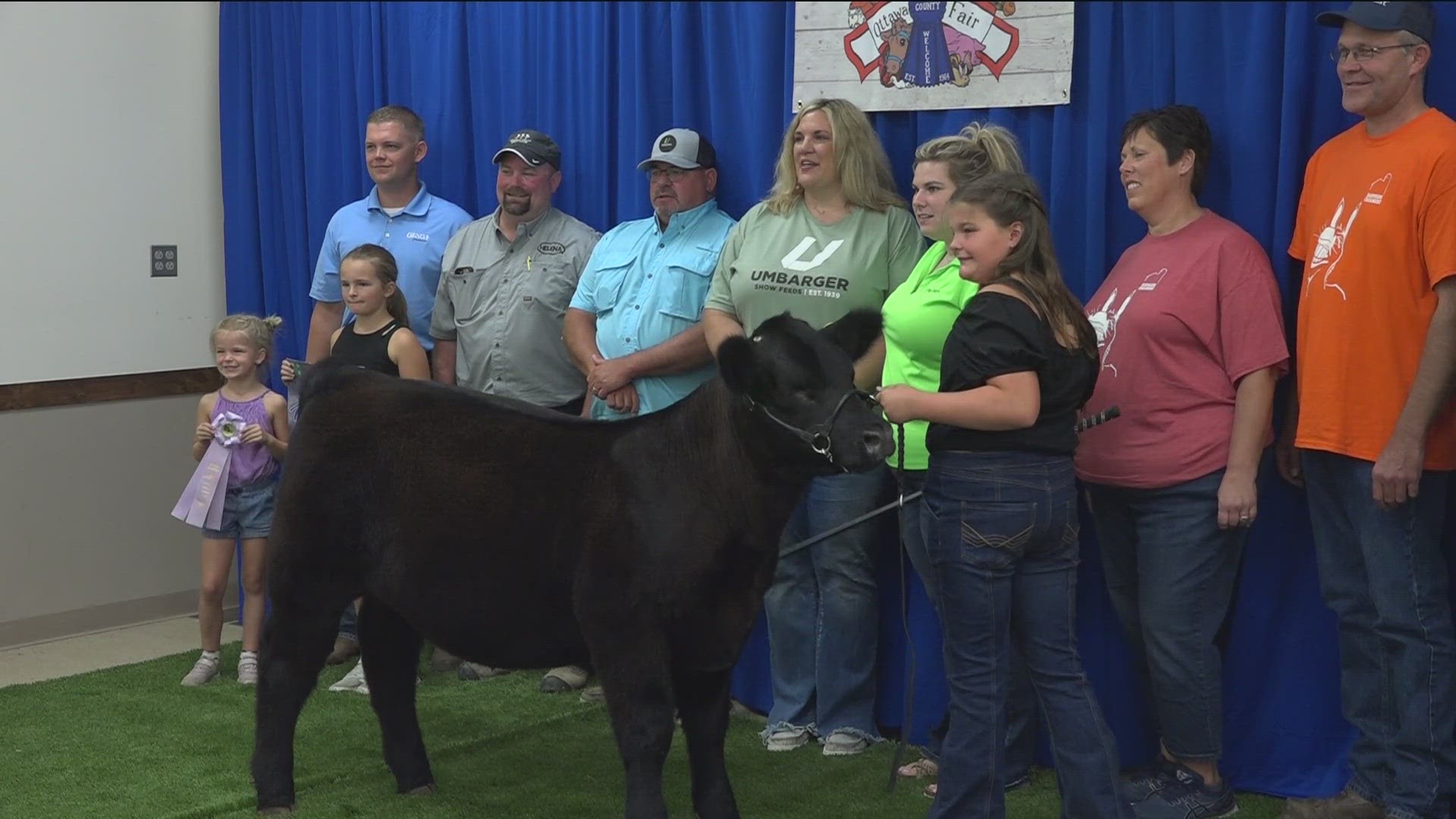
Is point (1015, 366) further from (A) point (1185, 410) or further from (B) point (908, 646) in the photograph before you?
(B) point (908, 646)

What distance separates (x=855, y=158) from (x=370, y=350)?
1.75 meters

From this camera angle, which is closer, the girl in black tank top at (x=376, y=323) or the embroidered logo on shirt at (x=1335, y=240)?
the embroidered logo on shirt at (x=1335, y=240)

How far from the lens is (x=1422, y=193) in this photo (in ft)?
10.5

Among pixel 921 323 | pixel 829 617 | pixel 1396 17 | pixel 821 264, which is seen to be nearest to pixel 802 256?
pixel 821 264

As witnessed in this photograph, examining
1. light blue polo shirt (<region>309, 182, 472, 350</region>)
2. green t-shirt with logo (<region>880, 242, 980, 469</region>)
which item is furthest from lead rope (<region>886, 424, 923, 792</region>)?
light blue polo shirt (<region>309, 182, 472, 350</region>)

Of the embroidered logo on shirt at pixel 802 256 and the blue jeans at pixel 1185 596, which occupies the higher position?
the embroidered logo on shirt at pixel 802 256

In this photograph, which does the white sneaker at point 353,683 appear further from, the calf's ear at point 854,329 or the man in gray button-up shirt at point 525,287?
the calf's ear at point 854,329

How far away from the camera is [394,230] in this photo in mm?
5297

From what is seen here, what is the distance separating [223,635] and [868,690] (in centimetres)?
303

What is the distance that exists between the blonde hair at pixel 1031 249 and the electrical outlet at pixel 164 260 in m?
4.39

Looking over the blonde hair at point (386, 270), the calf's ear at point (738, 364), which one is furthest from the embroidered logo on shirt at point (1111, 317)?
the blonde hair at point (386, 270)

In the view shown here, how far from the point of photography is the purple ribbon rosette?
16.5ft

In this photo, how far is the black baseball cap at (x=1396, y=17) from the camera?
3197 millimetres

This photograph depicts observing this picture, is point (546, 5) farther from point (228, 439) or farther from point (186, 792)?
point (186, 792)
